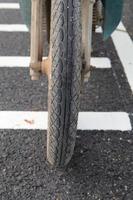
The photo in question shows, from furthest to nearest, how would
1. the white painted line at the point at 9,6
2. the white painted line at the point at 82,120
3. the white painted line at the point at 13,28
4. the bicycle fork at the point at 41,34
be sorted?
the white painted line at the point at 9,6
the white painted line at the point at 13,28
the white painted line at the point at 82,120
the bicycle fork at the point at 41,34

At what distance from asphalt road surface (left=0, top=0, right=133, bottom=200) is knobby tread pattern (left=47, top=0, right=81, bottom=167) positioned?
0.29 metres

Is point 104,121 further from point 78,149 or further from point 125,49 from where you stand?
point 125,49

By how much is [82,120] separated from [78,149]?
1.10 feet

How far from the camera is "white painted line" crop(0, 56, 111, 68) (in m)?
4.06

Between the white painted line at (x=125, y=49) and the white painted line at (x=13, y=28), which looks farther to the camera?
the white painted line at (x=13, y=28)

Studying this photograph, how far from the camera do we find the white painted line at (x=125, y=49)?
398 centimetres

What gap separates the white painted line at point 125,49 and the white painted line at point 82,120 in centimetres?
50

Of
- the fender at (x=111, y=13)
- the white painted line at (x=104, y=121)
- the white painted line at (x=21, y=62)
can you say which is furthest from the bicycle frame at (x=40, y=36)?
the white painted line at (x=21, y=62)

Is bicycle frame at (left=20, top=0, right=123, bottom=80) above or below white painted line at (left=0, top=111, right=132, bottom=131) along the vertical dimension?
above

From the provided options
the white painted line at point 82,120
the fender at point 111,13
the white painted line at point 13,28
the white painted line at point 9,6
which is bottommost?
the white painted line at point 9,6

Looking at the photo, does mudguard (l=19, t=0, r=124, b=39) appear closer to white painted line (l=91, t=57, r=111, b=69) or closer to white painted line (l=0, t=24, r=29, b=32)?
white painted line (l=91, t=57, r=111, b=69)

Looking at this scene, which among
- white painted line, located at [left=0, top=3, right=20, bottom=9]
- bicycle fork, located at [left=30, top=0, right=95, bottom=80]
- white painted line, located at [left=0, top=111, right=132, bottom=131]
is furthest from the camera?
white painted line, located at [left=0, top=3, right=20, bottom=9]

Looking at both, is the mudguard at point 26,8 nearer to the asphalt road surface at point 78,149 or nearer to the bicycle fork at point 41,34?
the bicycle fork at point 41,34

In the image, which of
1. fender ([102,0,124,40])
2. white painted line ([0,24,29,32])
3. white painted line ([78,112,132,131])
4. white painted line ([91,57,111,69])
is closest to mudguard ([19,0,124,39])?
fender ([102,0,124,40])
